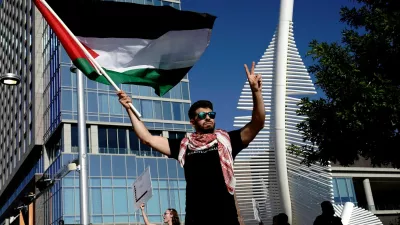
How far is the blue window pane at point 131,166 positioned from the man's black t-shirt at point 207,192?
38.6 metres

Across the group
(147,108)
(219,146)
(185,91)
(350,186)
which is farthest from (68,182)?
(219,146)

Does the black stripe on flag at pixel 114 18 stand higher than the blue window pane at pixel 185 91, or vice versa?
the blue window pane at pixel 185 91

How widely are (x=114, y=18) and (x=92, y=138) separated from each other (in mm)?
36678

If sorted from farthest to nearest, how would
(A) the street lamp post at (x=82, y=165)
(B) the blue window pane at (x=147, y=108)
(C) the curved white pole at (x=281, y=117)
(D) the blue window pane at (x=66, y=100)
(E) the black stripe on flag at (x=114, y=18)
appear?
1. (B) the blue window pane at (x=147, y=108)
2. (D) the blue window pane at (x=66, y=100)
3. (A) the street lamp post at (x=82, y=165)
4. (C) the curved white pole at (x=281, y=117)
5. (E) the black stripe on flag at (x=114, y=18)

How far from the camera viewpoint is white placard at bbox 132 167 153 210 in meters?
9.76

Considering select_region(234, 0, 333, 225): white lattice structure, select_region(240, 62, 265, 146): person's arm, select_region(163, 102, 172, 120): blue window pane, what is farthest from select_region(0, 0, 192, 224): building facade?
select_region(240, 62, 265, 146): person's arm

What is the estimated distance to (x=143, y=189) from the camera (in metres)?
10.1

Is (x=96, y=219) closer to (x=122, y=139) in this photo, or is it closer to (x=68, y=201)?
(x=68, y=201)

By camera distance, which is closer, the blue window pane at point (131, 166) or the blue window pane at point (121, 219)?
the blue window pane at point (121, 219)

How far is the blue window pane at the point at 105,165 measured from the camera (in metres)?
40.6

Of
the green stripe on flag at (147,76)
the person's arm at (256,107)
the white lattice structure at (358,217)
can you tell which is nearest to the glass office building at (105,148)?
the white lattice structure at (358,217)

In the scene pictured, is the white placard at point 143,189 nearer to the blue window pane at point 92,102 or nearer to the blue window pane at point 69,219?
the blue window pane at point 69,219

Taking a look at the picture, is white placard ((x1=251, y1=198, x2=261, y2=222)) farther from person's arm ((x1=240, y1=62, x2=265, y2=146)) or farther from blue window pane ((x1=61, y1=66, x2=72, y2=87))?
blue window pane ((x1=61, y1=66, x2=72, y2=87))

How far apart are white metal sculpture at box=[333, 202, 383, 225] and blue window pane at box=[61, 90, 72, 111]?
34.5 m
